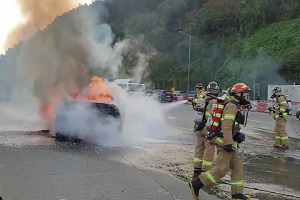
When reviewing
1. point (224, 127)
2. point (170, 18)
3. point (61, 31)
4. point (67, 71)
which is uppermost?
point (170, 18)

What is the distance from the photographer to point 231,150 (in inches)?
226

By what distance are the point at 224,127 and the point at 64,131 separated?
682 centimetres

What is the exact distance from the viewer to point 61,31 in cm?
1457

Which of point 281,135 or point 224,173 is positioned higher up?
point 224,173

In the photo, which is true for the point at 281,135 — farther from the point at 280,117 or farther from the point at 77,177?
the point at 77,177

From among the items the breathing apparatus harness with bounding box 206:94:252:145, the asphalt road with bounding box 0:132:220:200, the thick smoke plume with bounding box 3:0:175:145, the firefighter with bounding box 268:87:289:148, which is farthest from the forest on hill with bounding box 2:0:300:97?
the breathing apparatus harness with bounding box 206:94:252:145

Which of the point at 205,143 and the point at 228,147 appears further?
the point at 205,143

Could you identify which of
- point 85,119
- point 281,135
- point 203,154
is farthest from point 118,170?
point 281,135

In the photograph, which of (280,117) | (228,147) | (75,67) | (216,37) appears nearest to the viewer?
(228,147)

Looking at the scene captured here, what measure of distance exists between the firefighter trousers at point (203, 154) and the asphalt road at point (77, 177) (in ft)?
2.64

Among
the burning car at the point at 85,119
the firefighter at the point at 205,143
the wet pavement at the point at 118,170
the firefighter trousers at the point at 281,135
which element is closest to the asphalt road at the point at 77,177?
the wet pavement at the point at 118,170

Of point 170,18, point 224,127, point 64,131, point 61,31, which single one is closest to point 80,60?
point 61,31

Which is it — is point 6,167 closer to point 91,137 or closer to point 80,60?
point 91,137

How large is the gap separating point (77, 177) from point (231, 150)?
2.72m
